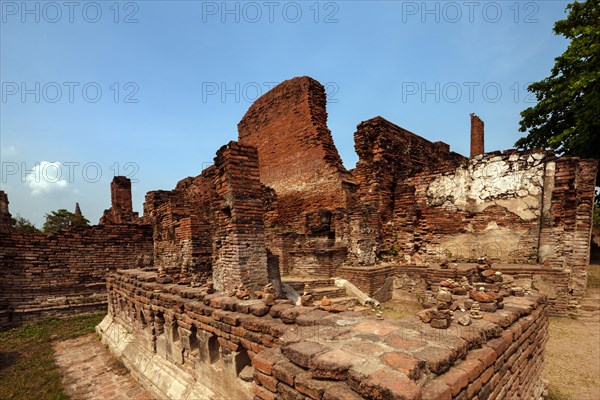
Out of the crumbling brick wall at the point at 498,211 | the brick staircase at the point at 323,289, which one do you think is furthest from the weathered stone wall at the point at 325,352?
the crumbling brick wall at the point at 498,211

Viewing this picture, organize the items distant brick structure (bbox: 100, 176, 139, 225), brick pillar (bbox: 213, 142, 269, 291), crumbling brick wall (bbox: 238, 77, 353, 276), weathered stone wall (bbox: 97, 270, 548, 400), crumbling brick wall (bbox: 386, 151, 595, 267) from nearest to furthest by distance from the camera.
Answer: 1. weathered stone wall (bbox: 97, 270, 548, 400)
2. brick pillar (bbox: 213, 142, 269, 291)
3. crumbling brick wall (bbox: 386, 151, 595, 267)
4. crumbling brick wall (bbox: 238, 77, 353, 276)
5. distant brick structure (bbox: 100, 176, 139, 225)

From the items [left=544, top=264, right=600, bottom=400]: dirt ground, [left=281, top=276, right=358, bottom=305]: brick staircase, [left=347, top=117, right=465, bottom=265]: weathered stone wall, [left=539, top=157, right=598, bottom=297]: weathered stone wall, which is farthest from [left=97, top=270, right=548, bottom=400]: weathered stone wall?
[left=347, top=117, right=465, bottom=265]: weathered stone wall

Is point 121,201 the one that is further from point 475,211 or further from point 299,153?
point 475,211

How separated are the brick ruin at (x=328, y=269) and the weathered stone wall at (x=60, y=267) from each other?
4 centimetres

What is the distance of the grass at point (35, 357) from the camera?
16.0 feet

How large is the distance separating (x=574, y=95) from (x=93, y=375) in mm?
20124

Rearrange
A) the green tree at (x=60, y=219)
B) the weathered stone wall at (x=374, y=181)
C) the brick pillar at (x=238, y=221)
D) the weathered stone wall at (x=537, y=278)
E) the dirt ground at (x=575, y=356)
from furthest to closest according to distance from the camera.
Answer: the green tree at (x=60, y=219)
the weathered stone wall at (x=374, y=181)
the weathered stone wall at (x=537, y=278)
the brick pillar at (x=238, y=221)
the dirt ground at (x=575, y=356)

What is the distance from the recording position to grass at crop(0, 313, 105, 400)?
192 inches

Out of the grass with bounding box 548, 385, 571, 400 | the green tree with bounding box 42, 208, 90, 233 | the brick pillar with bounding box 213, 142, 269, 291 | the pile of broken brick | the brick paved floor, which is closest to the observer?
the pile of broken brick

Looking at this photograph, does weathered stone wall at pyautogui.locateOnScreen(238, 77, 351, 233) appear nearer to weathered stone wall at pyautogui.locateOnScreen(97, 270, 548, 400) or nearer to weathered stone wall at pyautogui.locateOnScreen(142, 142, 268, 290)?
weathered stone wall at pyautogui.locateOnScreen(142, 142, 268, 290)

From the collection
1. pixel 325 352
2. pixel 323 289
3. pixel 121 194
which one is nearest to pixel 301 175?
pixel 323 289

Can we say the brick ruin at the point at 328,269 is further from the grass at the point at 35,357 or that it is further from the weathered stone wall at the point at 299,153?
the grass at the point at 35,357

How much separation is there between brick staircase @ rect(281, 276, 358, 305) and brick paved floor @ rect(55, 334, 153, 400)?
4.05 m

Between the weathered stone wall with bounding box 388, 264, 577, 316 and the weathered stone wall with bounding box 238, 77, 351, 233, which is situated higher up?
the weathered stone wall with bounding box 238, 77, 351, 233
